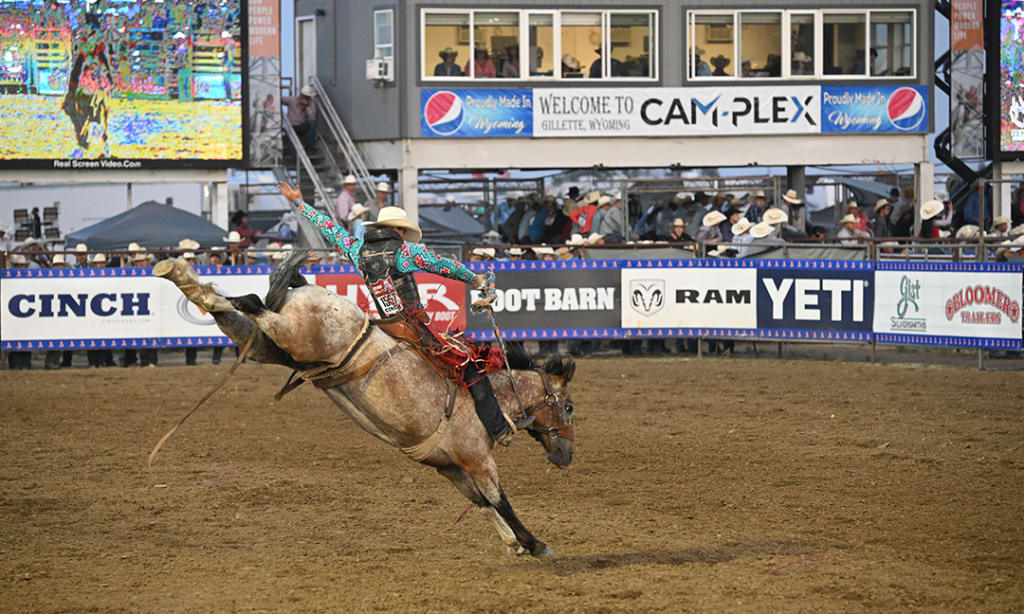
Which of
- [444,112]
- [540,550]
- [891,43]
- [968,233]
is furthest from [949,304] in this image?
[540,550]

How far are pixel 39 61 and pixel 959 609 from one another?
1916 centimetres

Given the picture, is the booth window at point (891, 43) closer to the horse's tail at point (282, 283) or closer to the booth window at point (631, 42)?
the booth window at point (631, 42)

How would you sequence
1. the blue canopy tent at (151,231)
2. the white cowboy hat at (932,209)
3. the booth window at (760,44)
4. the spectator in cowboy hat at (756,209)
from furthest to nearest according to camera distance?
the booth window at (760,44), the spectator in cowboy hat at (756,209), the white cowboy hat at (932,209), the blue canopy tent at (151,231)

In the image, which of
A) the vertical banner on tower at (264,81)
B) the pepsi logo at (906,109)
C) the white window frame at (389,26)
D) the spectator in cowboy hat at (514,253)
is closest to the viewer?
the spectator in cowboy hat at (514,253)

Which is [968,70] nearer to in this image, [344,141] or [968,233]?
[968,233]

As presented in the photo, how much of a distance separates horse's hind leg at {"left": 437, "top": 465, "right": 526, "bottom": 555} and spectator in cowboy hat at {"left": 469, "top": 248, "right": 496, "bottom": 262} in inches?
452

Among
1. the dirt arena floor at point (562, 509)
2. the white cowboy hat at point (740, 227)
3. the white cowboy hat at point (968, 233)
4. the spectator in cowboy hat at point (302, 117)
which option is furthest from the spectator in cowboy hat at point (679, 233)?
the spectator in cowboy hat at point (302, 117)

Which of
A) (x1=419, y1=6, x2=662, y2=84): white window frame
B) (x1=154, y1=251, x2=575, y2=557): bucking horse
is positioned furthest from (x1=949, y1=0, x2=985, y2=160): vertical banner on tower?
(x1=154, y1=251, x2=575, y2=557): bucking horse

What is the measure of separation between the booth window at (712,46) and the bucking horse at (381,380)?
17820 mm

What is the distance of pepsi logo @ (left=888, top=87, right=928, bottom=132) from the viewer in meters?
24.7

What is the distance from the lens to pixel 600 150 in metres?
24.2

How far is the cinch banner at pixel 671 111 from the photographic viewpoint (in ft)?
77.8

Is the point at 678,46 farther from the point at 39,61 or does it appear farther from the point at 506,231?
the point at 39,61

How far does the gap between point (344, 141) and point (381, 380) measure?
1814 cm
